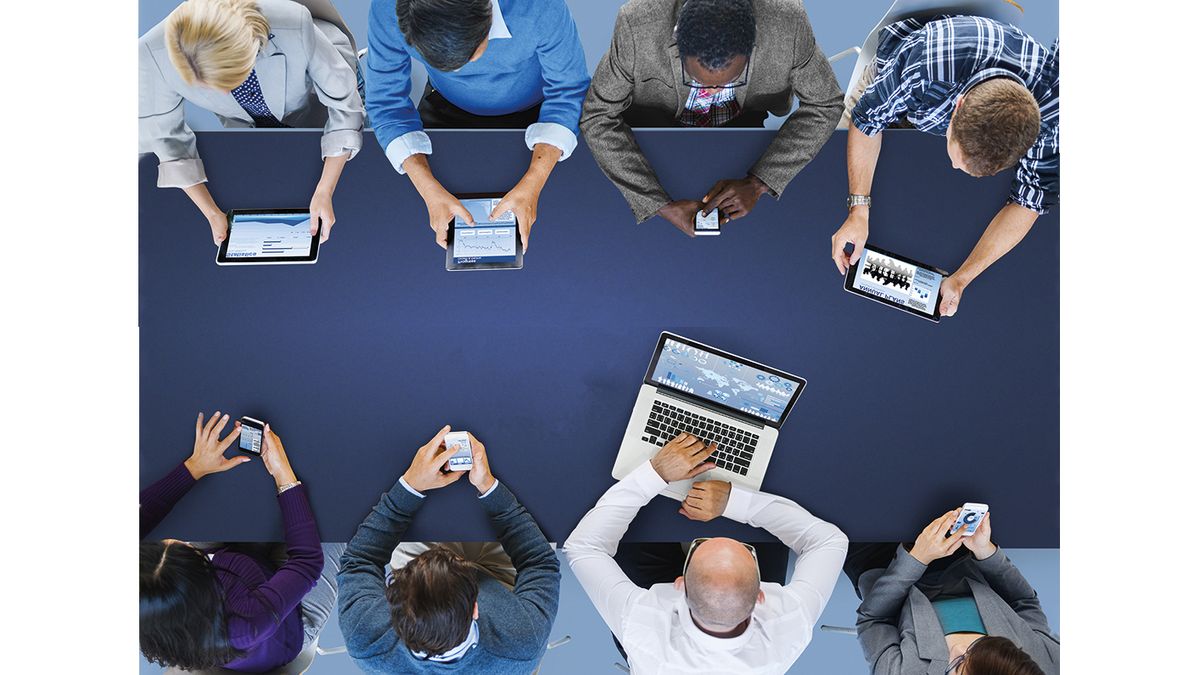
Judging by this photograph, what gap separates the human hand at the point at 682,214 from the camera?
1844mm

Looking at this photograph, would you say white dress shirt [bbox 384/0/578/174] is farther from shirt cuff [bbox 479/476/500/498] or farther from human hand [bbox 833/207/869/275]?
shirt cuff [bbox 479/476/500/498]

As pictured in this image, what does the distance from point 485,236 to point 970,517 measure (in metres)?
1.35

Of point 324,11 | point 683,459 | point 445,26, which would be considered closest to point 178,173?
point 324,11

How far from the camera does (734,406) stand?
1844 mm

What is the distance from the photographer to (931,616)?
6.16 feet

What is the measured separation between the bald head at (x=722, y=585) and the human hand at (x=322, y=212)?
1.19 m

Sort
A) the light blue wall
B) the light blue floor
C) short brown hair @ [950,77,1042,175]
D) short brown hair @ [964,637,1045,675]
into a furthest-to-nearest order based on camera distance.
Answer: the light blue wall
the light blue floor
short brown hair @ [964,637,1045,675]
short brown hair @ [950,77,1042,175]

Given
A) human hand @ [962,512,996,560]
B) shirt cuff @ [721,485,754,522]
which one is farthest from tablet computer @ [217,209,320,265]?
human hand @ [962,512,996,560]

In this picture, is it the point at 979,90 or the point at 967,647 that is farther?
the point at 967,647

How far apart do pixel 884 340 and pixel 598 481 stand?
0.78 metres

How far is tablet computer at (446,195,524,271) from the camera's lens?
6.04 ft

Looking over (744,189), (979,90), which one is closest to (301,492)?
(744,189)

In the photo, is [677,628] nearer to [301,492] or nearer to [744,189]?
[301,492]

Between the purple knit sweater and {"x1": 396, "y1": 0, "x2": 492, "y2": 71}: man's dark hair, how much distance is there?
106 centimetres
